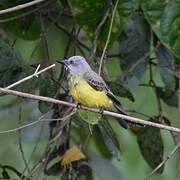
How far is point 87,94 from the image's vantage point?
355 centimetres

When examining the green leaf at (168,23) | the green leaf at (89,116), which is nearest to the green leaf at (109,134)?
the green leaf at (89,116)

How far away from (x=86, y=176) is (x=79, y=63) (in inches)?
23.7

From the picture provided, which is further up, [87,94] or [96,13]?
[96,13]

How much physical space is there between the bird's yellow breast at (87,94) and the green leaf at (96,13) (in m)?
0.44

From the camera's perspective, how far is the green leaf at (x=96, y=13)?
2994mm

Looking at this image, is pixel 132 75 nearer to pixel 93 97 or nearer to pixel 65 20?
pixel 93 97

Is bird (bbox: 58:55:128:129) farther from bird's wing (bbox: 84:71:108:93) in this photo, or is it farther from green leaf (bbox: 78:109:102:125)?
green leaf (bbox: 78:109:102:125)

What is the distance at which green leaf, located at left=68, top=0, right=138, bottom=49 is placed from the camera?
2.99 m

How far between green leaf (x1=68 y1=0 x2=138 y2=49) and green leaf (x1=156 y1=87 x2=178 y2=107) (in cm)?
77

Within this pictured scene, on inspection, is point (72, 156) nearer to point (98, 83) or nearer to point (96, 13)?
point (98, 83)

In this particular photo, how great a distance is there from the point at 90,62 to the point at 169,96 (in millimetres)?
671

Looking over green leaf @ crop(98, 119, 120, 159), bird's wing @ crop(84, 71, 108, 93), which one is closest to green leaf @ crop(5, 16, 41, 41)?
bird's wing @ crop(84, 71, 108, 93)

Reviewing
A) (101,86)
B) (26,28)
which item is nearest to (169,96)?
(101,86)

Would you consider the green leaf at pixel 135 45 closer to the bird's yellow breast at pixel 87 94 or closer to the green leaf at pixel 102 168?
the bird's yellow breast at pixel 87 94
